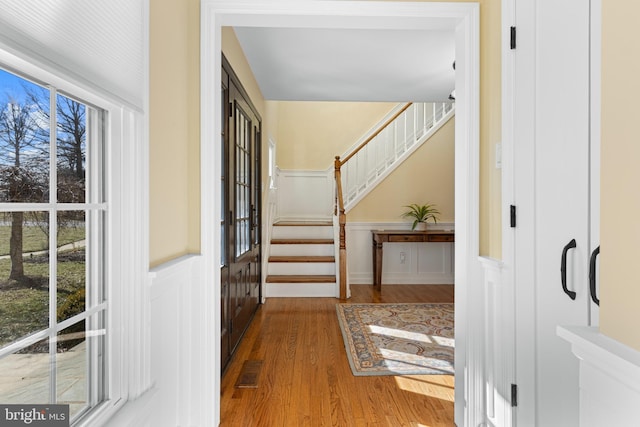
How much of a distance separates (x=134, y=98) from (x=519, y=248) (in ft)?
5.14

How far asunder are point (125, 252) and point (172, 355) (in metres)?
0.61

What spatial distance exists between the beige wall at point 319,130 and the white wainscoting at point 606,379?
6.44m

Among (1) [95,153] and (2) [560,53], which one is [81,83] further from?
(2) [560,53]

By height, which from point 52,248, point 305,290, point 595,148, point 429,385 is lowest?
point 429,385

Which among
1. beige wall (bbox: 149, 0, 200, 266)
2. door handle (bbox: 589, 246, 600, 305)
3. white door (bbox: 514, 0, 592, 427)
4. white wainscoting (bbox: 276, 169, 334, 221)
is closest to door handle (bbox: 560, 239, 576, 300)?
white door (bbox: 514, 0, 592, 427)

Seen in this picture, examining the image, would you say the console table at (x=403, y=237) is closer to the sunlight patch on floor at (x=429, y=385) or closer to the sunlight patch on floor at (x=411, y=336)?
the sunlight patch on floor at (x=411, y=336)

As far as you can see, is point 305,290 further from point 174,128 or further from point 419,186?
point 174,128

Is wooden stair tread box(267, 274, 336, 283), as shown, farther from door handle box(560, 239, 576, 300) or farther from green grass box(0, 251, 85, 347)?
green grass box(0, 251, 85, 347)

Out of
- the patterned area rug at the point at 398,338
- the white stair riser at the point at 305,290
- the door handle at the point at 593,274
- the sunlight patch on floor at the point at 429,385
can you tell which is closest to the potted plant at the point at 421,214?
the patterned area rug at the point at 398,338

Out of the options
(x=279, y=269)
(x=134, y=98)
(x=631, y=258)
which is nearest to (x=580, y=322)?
(x=631, y=258)

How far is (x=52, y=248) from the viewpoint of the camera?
1004 mm

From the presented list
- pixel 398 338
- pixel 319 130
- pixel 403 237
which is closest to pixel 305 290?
pixel 403 237

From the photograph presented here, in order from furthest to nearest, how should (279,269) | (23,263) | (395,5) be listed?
(279,269) < (395,5) < (23,263)

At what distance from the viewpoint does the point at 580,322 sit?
136 cm
